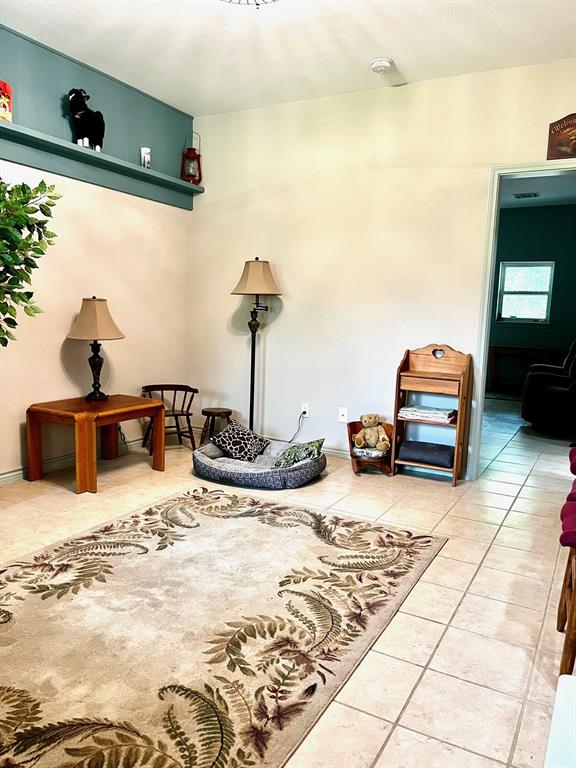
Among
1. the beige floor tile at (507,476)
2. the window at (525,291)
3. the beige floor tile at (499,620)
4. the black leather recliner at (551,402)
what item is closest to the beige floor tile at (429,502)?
the beige floor tile at (507,476)

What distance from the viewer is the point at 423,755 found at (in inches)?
59.9

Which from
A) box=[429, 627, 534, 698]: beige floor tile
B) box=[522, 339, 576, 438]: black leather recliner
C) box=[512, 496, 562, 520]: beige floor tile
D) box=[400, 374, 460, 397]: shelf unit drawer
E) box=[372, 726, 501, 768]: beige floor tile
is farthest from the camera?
box=[522, 339, 576, 438]: black leather recliner

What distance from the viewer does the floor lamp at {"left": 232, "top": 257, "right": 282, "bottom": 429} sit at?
4.48m

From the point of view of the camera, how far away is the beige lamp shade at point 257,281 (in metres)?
4.47

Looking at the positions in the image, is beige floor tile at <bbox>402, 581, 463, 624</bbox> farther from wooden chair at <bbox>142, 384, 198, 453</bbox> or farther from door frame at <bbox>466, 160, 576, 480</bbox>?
wooden chair at <bbox>142, 384, 198, 453</bbox>

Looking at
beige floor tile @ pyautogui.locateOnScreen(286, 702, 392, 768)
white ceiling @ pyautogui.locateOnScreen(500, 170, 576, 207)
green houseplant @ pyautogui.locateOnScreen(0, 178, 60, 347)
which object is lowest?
beige floor tile @ pyautogui.locateOnScreen(286, 702, 392, 768)

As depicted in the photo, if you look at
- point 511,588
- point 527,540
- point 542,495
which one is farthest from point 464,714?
point 542,495

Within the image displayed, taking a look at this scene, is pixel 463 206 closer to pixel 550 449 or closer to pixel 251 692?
pixel 550 449

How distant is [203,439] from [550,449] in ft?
10.2

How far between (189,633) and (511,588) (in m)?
1.38

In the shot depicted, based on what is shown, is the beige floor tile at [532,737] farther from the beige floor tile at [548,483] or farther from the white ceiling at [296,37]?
the white ceiling at [296,37]

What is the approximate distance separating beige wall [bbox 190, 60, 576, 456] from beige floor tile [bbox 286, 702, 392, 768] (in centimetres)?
288

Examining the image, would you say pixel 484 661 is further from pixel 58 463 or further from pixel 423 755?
pixel 58 463

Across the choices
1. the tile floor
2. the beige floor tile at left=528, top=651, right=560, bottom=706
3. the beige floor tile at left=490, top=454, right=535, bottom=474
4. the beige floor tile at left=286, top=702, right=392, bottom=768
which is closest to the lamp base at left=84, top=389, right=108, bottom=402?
the tile floor
